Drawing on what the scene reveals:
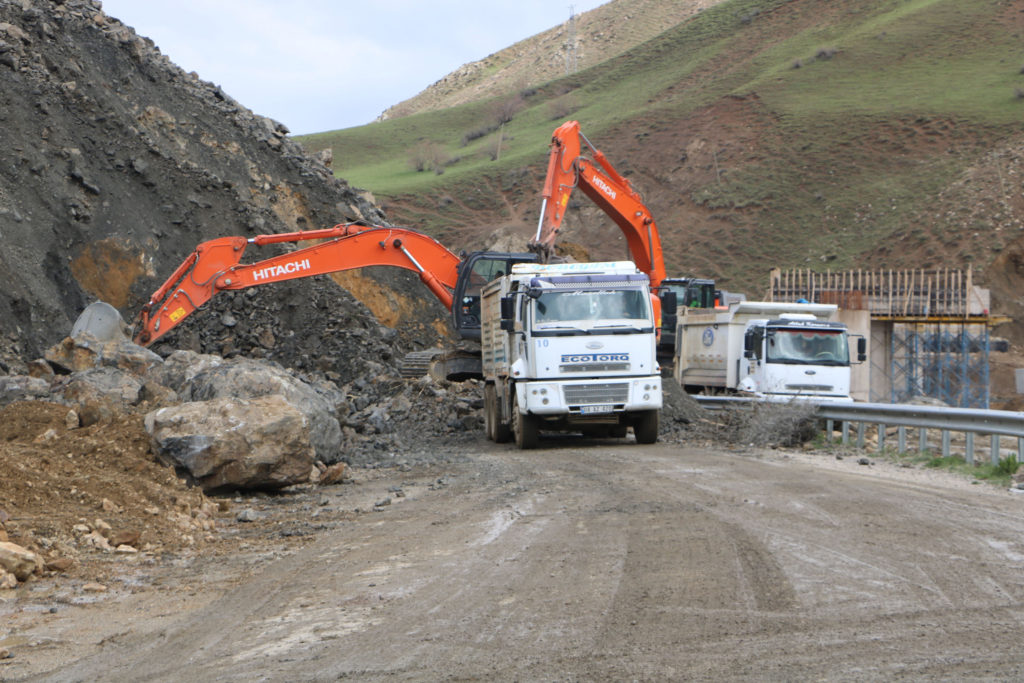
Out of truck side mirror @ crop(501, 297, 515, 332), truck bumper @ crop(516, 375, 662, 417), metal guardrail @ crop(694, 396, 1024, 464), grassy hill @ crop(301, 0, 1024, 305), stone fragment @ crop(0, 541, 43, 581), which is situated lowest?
stone fragment @ crop(0, 541, 43, 581)

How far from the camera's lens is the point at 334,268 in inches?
952

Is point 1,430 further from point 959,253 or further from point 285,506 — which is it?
point 959,253

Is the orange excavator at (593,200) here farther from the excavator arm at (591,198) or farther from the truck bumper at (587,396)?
the truck bumper at (587,396)

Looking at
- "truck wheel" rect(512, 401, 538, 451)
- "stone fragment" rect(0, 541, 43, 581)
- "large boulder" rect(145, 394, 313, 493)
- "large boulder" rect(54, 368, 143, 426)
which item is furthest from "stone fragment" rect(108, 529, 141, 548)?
"truck wheel" rect(512, 401, 538, 451)

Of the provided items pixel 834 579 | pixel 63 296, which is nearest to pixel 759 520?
pixel 834 579

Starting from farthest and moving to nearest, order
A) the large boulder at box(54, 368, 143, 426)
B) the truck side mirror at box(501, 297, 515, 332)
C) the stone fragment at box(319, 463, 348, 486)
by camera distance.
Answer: the truck side mirror at box(501, 297, 515, 332) → the stone fragment at box(319, 463, 348, 486) → the large boulder at box(54, 368, 143, 426)

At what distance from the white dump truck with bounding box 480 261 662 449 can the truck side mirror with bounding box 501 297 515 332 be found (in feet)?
0.05

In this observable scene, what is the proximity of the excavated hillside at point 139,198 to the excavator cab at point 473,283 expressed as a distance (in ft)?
16.9

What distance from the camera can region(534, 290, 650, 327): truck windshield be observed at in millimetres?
18250

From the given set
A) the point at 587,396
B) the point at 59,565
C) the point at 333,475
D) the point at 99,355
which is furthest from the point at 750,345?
the point at 59,565

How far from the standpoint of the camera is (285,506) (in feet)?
39.3

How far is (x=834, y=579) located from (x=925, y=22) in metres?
90.8

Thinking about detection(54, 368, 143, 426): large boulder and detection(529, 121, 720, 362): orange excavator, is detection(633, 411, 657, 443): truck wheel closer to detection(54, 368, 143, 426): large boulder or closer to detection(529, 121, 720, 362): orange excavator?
detection(529, 121, 720, 362): orange excavator

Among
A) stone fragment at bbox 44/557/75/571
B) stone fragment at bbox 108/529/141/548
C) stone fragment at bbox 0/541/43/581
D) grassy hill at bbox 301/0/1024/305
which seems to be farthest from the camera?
grassy hill at bbox 301/0/1024/305
